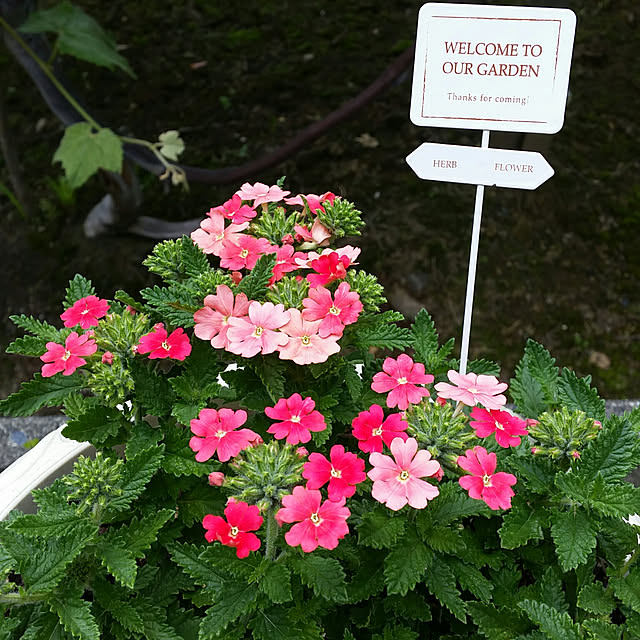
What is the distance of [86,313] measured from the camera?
3.07 feet

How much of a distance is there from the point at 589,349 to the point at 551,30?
1447 millimetres

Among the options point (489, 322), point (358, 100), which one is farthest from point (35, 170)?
point (489, 322)

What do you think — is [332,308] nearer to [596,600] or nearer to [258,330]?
[258,330]

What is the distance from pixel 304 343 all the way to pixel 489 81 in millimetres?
437

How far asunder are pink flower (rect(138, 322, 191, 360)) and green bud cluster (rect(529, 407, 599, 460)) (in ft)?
1.46

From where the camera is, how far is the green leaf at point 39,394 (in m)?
0.91

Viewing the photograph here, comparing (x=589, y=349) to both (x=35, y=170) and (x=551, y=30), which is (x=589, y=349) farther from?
(x=35, y=170)

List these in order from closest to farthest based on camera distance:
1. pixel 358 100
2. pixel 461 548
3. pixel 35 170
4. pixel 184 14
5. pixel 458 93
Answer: pixel 461 548
pixel 458 93
pixel 358 100
pixel 35 170
pixel 184 14

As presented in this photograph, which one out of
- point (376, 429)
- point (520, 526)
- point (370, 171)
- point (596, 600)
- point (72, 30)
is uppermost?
point (72, 30)

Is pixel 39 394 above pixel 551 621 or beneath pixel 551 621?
above

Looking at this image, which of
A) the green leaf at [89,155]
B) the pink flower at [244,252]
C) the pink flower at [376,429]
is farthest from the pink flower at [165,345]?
the green leaf at [89,155]

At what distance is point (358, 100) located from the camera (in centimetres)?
218

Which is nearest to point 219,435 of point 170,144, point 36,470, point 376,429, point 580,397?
point 376,429

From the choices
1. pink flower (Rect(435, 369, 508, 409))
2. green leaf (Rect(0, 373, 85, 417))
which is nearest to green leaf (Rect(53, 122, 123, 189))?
green leaf (Rect(0, 373, 85, 417))
